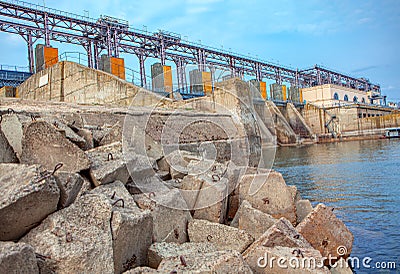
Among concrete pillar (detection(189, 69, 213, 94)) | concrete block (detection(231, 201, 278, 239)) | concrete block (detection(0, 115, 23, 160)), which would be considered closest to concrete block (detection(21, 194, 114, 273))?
concrete block (detection(0, 115, 23, 160))

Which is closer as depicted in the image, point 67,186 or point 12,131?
point 67,186

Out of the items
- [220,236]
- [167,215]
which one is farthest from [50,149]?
[220,236]

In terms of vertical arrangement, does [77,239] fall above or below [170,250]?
above

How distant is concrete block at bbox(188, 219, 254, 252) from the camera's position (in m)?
3.78

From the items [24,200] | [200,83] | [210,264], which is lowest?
[210,264]

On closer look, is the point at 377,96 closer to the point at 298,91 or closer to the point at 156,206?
the point at 298,91

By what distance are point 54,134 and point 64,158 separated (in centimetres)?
28

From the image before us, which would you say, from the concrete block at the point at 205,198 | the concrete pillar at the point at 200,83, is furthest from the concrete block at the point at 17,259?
the concrete pillar at the point at 200,83

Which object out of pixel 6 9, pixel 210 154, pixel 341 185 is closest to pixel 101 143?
pixel 210 154

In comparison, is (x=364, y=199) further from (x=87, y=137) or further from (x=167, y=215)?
(x=87, y=137)

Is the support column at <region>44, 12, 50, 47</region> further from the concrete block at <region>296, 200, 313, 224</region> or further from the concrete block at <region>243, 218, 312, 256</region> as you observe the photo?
the concrete block at <region>243, 218, 312, 256</region>

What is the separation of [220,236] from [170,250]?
30.1 inches

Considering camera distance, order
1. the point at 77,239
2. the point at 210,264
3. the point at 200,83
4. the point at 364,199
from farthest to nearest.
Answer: the point at 200,83, the point at 364,199, the point at 77,239, the point at 210,264

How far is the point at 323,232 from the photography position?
4156 millimetres
